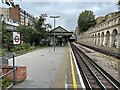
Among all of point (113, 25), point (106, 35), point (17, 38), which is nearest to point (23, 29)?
point (106, 35)

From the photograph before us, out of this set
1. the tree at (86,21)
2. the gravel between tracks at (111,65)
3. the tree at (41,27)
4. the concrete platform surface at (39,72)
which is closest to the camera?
the concrete platform surface at (39,72)

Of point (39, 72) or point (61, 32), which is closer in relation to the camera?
point (39, 72)

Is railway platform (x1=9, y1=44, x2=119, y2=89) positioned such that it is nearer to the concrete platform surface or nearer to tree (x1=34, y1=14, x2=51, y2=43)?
the concrete platform surface

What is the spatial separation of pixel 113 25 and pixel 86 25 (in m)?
57.2

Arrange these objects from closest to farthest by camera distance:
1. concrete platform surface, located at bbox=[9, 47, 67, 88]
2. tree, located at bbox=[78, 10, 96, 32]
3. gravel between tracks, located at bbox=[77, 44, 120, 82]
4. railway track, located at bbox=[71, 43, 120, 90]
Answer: concrete platform surface, located at bbox=[9, 47, 67, 88] < railway track, located at bbox=[71, 43, 120, 90] < gravel between tracks, located at bbox=[77, 44, 120, 82] < tree, located at bbox=[78, 10, 96, 32]

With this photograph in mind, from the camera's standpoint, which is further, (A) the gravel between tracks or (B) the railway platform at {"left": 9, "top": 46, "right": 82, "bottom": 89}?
(A) the gravel between tracks

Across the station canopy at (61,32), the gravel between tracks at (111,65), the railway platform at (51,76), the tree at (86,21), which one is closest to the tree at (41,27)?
the station canopy at (61,32)

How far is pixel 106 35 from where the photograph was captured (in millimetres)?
35469

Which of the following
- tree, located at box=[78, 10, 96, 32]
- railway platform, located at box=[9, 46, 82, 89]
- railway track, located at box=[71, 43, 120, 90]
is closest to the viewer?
railway platform, located at box=[9, 46, 82, 89]

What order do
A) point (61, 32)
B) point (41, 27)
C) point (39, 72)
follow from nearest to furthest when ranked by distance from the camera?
point (39, 72)
point (41, 27)
point (61, 32)

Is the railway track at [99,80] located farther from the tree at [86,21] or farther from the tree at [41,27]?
the tree at [86,21]

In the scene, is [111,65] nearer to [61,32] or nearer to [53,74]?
[53,74]

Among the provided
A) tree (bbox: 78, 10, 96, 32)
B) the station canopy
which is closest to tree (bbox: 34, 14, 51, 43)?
the station canopy

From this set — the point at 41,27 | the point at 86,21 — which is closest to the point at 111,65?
the point at 41,27
